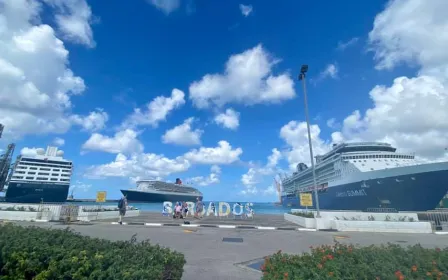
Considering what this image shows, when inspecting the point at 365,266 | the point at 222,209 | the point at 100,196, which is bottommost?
the point at 365,266

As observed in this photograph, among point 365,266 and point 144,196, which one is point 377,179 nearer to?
point 365,266

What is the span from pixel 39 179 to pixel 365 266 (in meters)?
80.7

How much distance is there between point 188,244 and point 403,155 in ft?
155

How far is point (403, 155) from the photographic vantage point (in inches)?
1642

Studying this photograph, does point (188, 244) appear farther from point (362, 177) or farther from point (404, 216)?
point (362, 177)

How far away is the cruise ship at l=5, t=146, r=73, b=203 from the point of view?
61.0 metres

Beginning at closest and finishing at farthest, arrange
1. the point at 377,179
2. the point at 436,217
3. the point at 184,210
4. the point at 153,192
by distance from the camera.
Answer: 1. the point at 436,217
2. the point at 184,210
3. the point at 377,179
4. the point at 153,192

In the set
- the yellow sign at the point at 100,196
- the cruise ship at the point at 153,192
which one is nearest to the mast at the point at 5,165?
the cruise ship at the point at 153,192

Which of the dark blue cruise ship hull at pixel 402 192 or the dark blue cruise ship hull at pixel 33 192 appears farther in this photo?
the dark blue cruise ship hull at pixel 33 192

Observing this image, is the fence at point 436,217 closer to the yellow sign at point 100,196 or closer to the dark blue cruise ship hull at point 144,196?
the yellow sign at point 100,196

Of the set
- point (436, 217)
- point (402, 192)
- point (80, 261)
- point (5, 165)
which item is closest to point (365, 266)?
point (80, 261)

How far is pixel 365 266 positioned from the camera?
3.14 metres

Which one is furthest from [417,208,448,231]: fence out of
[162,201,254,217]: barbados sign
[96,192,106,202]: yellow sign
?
[96,192,106,202]: yellow sign

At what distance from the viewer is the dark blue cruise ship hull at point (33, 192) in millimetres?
60656
